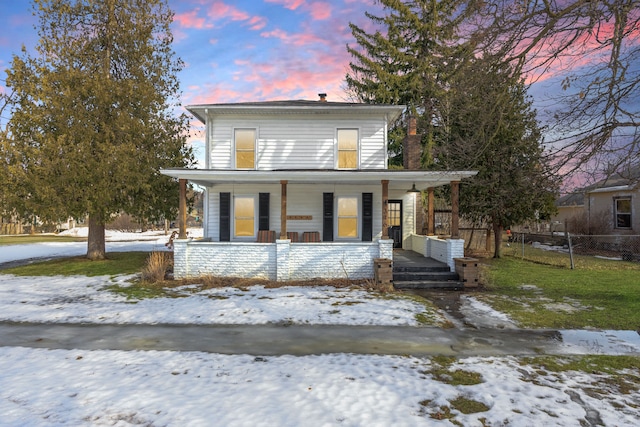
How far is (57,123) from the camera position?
45.1ft

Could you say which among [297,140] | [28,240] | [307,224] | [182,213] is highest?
[297,140]

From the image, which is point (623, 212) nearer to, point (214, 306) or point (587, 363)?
point (587, 363)

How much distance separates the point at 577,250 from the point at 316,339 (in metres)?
19.2

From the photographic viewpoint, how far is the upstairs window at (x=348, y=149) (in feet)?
45.1

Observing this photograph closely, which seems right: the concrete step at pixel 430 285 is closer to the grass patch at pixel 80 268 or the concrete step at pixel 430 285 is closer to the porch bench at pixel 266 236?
the porch bench at pixel 266 236

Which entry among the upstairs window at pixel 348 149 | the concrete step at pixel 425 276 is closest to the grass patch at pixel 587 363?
the concrete step at pixel 425 276

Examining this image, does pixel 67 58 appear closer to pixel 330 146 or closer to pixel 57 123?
pixel 57 123

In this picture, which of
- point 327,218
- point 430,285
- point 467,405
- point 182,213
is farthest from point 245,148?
point 467,405

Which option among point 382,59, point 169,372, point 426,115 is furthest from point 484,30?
point 382,59

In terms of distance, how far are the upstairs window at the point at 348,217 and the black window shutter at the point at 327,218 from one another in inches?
13.9

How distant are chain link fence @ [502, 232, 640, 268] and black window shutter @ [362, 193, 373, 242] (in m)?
7.78

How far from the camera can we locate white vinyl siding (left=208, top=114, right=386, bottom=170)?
44.7 ft

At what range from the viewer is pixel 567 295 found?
9.45 meters

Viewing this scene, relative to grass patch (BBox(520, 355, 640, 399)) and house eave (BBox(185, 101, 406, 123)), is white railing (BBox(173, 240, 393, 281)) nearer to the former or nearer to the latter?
house eave (BBox(185, 101, 406, 123))
